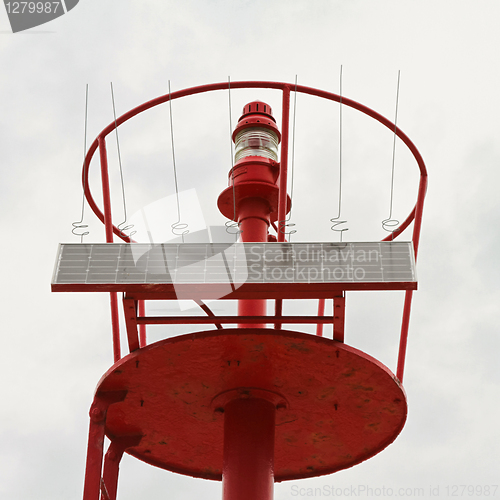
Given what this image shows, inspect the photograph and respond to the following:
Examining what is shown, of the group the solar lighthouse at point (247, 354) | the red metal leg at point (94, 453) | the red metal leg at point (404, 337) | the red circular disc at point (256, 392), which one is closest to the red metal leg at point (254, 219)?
the solar lighthouse at point (247, 354)

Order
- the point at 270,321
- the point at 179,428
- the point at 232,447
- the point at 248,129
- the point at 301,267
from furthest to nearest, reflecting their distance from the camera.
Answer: the point at 248,129 → the point at 179,428 → the point at 232,447 → the point at 270,321 → the point at 301,267

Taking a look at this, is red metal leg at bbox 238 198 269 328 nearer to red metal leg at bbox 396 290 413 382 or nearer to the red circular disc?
the red circular disc

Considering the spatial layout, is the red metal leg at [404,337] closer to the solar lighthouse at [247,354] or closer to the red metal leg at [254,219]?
the solar lighthouse at [247,354]

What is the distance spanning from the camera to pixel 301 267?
30.7 ft

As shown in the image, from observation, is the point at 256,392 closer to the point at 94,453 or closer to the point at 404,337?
the point at 404,337

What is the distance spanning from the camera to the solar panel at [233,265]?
30.3 ft

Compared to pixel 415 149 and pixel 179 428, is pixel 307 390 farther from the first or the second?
pixel 415 149

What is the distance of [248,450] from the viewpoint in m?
11.3

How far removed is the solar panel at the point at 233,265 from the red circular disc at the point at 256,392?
4.50 feet

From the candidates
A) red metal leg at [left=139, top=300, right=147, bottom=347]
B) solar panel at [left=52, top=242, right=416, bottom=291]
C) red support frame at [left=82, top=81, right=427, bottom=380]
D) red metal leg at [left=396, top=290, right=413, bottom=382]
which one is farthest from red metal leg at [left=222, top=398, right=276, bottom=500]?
solar panel at [left=52, top=242, right=416, bottom=291]

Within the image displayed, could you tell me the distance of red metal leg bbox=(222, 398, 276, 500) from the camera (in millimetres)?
11016

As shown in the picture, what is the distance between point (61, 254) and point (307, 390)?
459 cm

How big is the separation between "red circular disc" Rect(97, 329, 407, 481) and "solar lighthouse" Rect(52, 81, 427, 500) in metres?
0.03

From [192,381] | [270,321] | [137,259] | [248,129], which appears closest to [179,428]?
[192,381]
